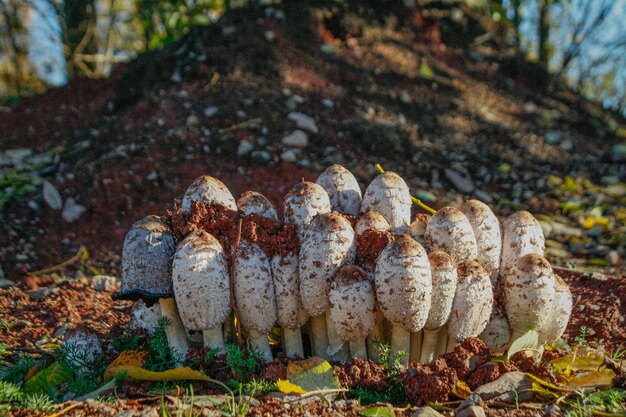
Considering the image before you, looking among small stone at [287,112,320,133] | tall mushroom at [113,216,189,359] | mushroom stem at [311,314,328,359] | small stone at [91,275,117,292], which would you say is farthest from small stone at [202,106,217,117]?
mushroom stem at [311,314,328,359]

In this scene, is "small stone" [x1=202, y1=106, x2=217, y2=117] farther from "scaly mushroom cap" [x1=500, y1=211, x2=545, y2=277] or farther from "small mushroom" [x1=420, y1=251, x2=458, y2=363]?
"small mushroom" [x1=420, y1=251, x2=458, y2=363]

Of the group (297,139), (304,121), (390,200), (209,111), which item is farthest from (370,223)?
(209,111)

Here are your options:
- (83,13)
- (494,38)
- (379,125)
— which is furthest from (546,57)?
(83,13)

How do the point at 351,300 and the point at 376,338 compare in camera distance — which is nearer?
the point at 351,300

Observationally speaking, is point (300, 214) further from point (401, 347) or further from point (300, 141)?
point (300, 141)

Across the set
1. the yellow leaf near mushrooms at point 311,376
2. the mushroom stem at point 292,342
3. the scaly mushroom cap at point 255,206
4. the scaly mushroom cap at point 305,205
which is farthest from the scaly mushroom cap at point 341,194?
the yellow leaf near mushrooms at point 311,376

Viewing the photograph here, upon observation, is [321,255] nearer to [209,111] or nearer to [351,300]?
[351,300]
